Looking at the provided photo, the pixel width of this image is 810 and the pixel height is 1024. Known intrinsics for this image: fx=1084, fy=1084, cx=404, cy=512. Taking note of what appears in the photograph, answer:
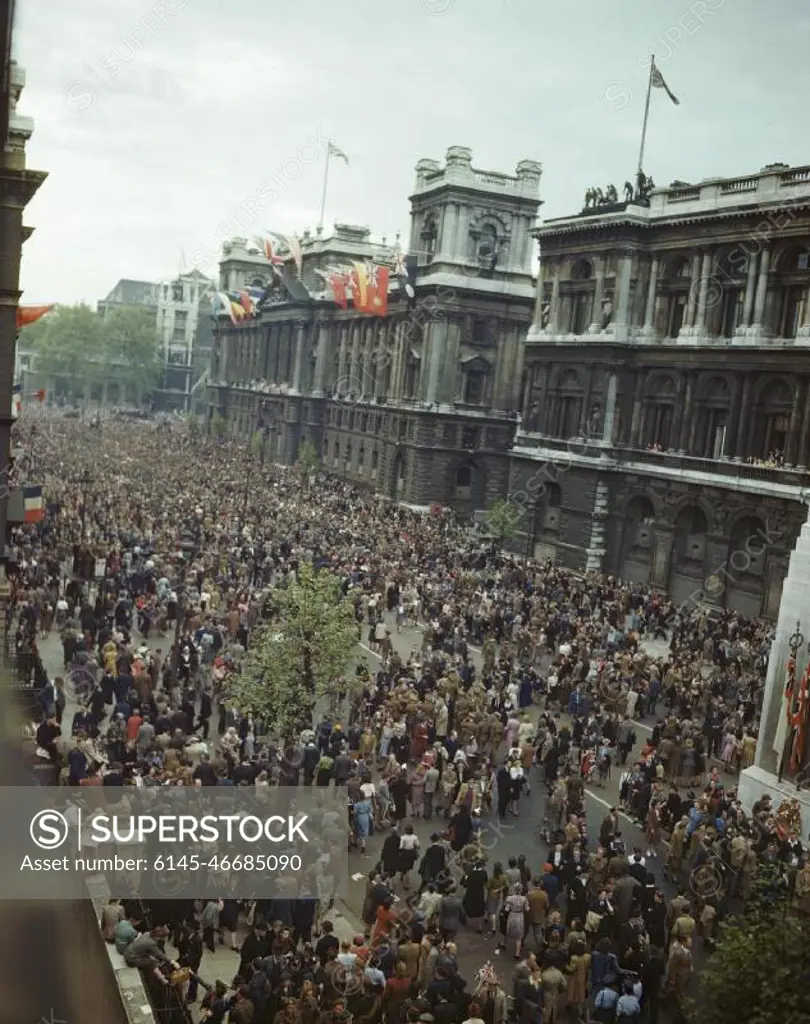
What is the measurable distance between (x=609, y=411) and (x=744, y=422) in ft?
24.4

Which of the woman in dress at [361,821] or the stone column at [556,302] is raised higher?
the stone column at [556,302]

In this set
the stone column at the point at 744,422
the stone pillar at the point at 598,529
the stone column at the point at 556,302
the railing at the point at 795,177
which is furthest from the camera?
the stone column at the point at 556,302

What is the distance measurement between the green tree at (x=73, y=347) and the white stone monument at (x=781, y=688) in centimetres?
12780

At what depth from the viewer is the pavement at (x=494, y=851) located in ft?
51.9

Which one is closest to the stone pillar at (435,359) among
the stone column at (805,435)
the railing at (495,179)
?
the railing at (495,179)

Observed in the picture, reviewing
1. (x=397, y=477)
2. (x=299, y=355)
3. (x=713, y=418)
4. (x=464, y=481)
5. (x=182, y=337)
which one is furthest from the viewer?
(x=182, y=337)

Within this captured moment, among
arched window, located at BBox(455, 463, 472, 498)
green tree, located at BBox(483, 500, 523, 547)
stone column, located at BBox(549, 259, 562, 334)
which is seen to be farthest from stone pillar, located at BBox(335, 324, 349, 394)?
green tree, located at BBox(483, 500, 523, 547)

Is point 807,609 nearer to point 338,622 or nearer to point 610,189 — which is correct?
point 338,622

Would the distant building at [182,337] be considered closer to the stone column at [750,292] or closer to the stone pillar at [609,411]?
the stone pillar at [609,411]

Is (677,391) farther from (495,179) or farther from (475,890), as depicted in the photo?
(475,890)

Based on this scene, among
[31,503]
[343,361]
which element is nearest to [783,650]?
[31,503]

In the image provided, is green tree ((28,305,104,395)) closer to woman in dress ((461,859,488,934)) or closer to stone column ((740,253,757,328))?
stone column ((740,253,757,328))

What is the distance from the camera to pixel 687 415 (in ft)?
151

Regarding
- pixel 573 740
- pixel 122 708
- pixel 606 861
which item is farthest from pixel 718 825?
pixel 122 708
